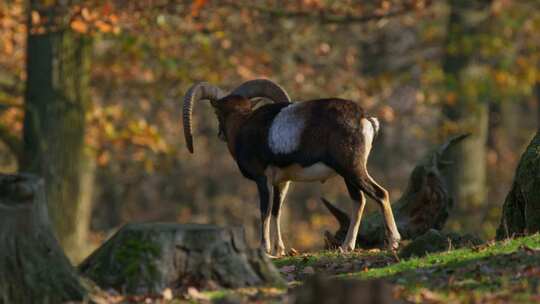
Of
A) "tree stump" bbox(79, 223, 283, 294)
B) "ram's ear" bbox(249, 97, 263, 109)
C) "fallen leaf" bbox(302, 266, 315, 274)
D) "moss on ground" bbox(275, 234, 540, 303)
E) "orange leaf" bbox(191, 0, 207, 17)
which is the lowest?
"fallen leaf" bbox(302, 266, 315, 274)

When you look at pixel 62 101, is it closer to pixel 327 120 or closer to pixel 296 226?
pixel 327 120

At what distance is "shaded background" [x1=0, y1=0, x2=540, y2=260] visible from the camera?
76.1 feet

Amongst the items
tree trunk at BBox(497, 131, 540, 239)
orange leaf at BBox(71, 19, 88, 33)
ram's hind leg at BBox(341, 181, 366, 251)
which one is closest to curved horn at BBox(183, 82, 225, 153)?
ram's hind leg at BBox(341, 181, 366, 251)

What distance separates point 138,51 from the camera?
2566 centimetres

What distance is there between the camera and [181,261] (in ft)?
35.1

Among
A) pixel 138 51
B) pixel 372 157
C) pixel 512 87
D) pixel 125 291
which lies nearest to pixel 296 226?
pixel 372 157

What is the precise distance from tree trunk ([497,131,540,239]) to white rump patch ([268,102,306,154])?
2841 millimetres

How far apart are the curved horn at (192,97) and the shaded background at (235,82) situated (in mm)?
5417

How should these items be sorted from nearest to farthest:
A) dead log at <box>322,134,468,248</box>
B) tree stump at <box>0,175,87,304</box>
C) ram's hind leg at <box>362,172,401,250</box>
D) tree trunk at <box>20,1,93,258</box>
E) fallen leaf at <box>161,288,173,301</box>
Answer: tree stump at <box>0,175,87,304</box>
fallen leaf at <box>161,288,173,301</box>
ram's hind leg at <box>362,172,401,250</box>
dead log at <box>322,134,468,248</box>
tree trunk at <box>20,1,93,258</box>

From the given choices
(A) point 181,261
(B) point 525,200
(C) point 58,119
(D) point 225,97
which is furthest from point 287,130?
(C) point 58,119

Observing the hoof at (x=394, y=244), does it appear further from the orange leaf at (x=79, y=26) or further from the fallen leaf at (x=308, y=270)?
the orange leaf at (x=79, y=26)

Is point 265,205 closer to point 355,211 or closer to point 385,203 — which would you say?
point 355,211

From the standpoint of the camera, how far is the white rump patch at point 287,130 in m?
14.5

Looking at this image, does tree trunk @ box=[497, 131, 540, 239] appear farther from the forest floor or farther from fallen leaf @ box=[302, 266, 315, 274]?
fallen leaf @ box=[302, 266, 315, 274]
